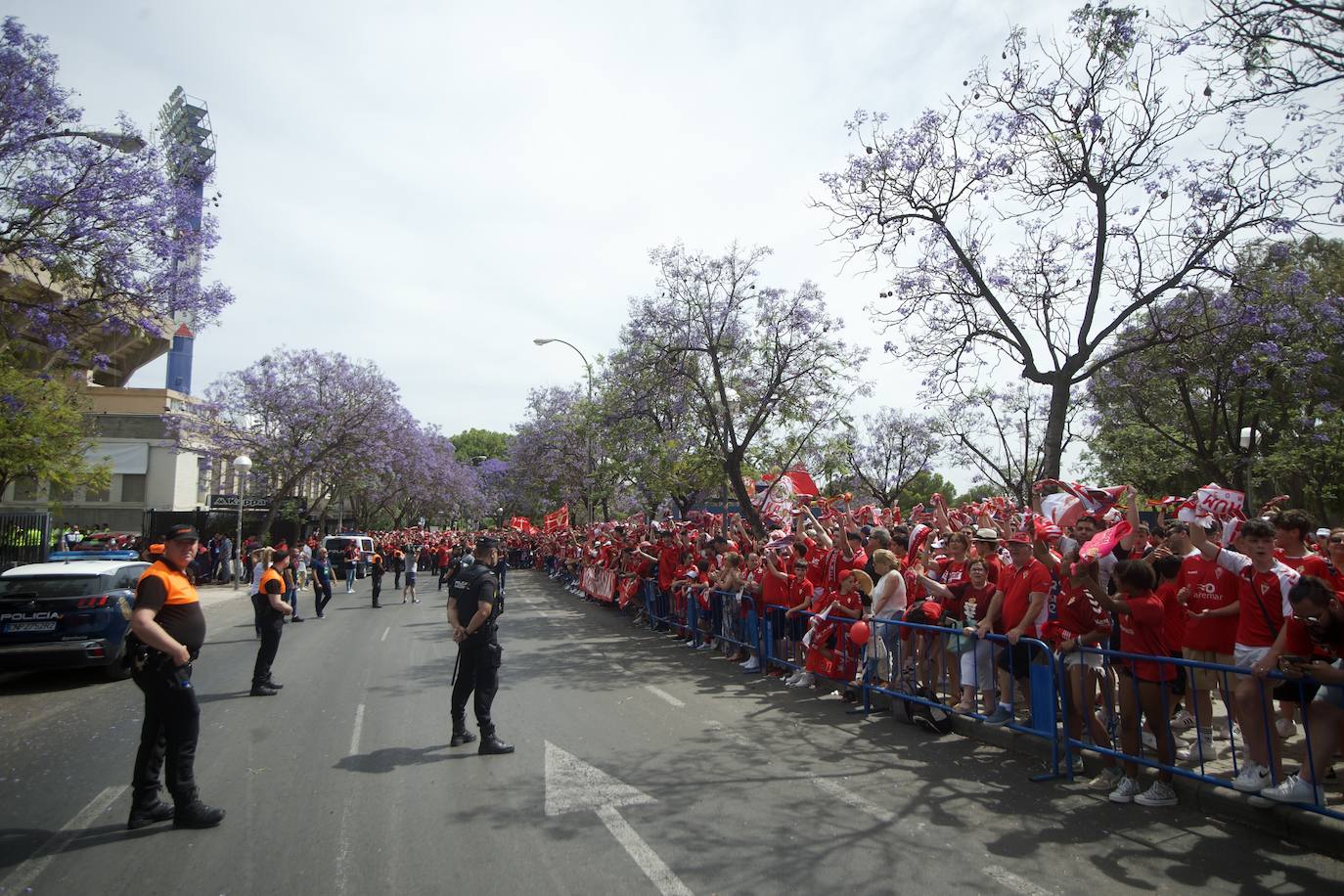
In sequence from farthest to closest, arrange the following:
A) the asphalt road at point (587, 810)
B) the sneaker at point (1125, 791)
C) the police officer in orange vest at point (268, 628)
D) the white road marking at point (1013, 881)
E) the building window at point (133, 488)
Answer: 1. the building window at point (133, 488)
2. the police officer in orange vest at point (268, 628)
3. the sneaker at point (1125, 791)
4. the asphalt road at point (587, 810)
5. the white road marking at point (1013, 881)

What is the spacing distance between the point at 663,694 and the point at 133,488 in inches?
Answer: 1576

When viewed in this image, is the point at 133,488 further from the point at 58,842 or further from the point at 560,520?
the point at 58,842

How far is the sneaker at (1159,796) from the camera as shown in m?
5.55

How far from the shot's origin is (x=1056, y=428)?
429 inches

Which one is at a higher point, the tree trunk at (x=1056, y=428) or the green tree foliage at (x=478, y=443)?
the green tree foliage at (x=478, y=443)

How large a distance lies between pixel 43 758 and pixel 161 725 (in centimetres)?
276

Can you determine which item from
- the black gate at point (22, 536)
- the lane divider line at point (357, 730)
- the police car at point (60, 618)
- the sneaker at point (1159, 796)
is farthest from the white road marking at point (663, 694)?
the black gate at point (22, 536)

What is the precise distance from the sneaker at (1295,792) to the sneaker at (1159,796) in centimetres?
72

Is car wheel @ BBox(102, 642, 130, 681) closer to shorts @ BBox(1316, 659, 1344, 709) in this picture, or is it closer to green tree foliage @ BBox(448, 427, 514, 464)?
shorts @ BBox(1316, 659, 1344, 709)

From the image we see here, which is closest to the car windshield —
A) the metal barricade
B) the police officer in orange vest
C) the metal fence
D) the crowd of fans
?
the police officer in orange vest

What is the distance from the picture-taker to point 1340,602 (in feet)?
16.3

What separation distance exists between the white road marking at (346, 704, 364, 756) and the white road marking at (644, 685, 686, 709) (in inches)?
128

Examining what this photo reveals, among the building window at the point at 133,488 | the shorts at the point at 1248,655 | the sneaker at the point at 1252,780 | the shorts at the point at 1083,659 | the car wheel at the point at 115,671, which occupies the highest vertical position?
the building window at the point at 133,488

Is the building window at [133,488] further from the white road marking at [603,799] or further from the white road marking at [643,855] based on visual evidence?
the white road marking at [643,855]
